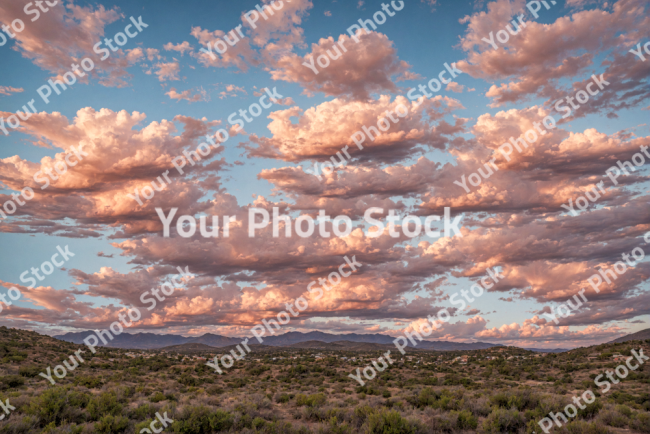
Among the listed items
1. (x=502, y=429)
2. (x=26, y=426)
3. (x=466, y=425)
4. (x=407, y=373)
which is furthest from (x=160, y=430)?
(x=407, y=373)

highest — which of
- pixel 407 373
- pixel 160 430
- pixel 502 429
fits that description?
pixel 160 430

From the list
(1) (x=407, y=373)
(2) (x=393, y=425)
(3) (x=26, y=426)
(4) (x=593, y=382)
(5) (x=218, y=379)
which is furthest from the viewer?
(1) (x=407, y=373)

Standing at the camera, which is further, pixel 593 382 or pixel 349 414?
pixel 593 382

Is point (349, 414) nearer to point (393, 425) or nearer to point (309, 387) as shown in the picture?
point (393, 425)

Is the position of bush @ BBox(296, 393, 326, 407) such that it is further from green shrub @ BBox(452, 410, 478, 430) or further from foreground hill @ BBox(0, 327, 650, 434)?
green shrub @ BBox(452, 410, 478, 430)

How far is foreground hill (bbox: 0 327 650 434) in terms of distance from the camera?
18.4 metres

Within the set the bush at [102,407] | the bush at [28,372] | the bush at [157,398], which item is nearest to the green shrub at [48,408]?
the bush at [102,407]

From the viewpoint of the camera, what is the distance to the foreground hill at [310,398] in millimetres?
18359

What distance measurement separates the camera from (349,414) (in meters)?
21.8

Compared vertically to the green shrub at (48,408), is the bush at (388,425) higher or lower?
lower

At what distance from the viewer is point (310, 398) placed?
28.0 metres

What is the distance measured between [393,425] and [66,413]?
16.5 meters

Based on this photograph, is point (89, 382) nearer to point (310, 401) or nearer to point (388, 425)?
point (310, 401)

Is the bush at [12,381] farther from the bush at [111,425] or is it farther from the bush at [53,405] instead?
the bush at [111,425]
